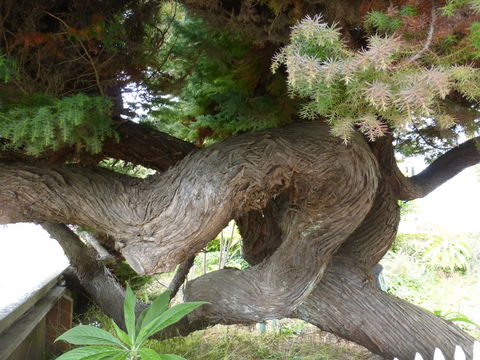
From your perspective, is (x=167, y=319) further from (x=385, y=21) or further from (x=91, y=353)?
(x=385, y=21)

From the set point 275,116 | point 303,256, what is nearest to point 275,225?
point 303,256

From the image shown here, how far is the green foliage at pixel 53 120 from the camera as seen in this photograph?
1.39m

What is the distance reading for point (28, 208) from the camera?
1870mm

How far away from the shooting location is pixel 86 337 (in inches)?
70.8

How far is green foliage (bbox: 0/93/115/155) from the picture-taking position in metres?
1.39

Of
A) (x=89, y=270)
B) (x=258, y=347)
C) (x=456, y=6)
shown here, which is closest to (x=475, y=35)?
(x=456, y=6)

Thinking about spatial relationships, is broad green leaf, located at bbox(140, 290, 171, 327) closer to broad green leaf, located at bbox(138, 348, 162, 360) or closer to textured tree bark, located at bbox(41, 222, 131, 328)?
broad green leaf, located at bbox(138, 348, 162, 360)

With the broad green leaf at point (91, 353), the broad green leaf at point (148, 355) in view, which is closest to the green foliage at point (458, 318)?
the broad green leaf at point (148, 355)

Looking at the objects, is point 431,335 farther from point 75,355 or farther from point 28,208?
point 28,208

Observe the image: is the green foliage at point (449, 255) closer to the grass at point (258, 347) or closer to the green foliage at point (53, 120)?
the grass at point (258, 347)

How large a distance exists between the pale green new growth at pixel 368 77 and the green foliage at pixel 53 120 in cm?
70

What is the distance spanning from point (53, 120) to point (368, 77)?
39.5 inches

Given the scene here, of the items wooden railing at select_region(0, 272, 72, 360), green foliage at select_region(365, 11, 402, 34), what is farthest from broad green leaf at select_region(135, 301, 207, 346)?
green foliage at select_region(365, 11, 402, 34)

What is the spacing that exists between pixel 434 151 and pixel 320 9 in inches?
73.3
